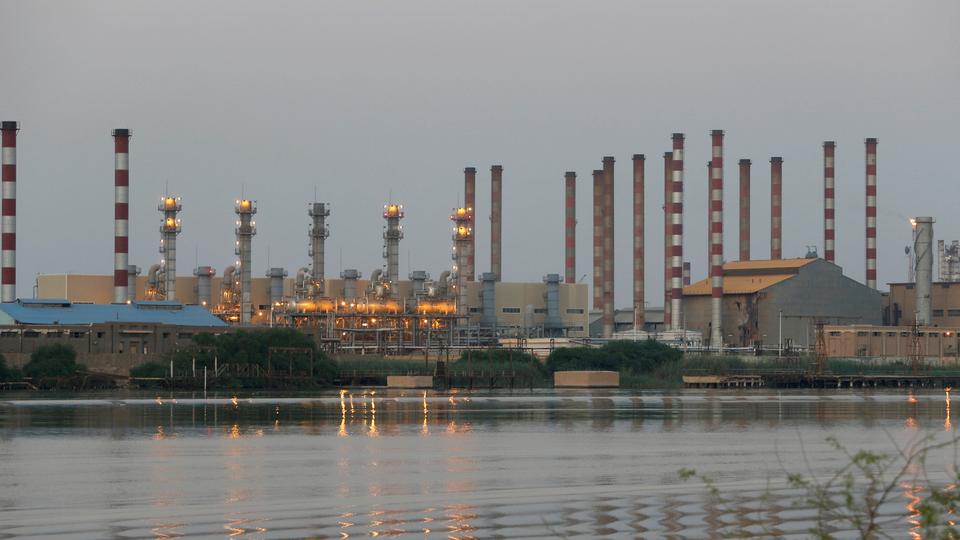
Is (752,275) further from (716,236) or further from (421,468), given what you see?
(421,468)

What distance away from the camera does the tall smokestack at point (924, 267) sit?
10456cm

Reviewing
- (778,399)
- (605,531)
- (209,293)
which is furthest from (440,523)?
(209,293)

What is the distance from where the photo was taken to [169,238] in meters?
99.2

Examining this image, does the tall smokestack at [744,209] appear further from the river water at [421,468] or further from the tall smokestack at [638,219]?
the river water at [421,468]

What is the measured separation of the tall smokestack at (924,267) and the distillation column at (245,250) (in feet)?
140

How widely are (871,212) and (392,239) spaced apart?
112ft

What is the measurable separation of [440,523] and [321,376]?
65431 millimetres

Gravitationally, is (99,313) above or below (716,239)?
below

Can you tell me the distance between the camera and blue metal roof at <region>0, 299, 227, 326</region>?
86.8m

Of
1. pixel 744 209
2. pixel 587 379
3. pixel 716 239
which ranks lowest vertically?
pixel 587 379

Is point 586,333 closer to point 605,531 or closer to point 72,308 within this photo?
point 72,308

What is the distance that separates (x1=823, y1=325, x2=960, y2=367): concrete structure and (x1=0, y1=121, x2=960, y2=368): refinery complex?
0.33 metres

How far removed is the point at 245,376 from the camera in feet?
266

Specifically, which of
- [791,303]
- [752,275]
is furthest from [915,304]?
[752,275]
